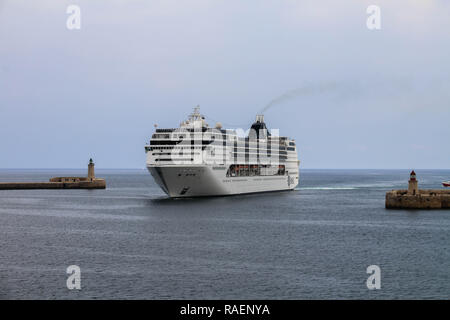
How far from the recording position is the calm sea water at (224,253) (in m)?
29.1

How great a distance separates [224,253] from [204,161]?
124 ft

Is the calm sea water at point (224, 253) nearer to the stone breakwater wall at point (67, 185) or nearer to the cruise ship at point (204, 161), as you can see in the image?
the cruise ship at point (204, 161)

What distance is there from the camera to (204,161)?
7612cm

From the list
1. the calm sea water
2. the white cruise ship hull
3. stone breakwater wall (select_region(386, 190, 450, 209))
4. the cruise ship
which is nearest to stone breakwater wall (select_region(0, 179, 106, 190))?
the cruise ship

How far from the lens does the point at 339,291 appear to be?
2881cm

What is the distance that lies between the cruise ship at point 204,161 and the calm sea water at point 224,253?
362 inches

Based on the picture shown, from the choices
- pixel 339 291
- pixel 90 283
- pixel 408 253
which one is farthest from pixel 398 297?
pixel 90 283

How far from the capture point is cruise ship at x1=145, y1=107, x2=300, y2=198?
2953 inches

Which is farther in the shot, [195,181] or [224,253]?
[195,181]

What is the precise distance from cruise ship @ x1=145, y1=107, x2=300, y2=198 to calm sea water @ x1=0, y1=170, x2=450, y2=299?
920 cm

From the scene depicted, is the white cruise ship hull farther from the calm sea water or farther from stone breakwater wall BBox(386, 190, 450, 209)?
stone breakwater wall BBox(386, 190, 450, 209)

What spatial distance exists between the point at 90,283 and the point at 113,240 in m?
14.9

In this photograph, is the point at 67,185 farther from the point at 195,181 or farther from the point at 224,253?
the point at 224,253

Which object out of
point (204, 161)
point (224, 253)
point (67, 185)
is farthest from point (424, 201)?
point (67, 185)
